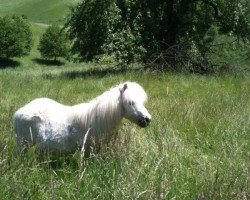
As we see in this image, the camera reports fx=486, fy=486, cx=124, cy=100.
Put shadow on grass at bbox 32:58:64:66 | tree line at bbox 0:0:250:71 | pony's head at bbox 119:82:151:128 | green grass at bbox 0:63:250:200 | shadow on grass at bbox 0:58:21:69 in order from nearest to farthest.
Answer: green grass at bbox 0:63:250:200 < pony's head at bbox 119:82:151:128 < tree line at bbox 0:0:250:71 < shadow on grass at bbox 0:58:21:69 < shadow on grass at bbox 32:58:64:66

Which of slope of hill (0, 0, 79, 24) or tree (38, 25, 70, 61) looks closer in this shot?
tree (38, 25, 70, 61)

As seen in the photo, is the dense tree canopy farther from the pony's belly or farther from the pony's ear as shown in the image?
the pony's belly

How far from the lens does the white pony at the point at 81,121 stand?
511cm

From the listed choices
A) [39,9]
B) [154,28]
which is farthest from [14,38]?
[154,28]

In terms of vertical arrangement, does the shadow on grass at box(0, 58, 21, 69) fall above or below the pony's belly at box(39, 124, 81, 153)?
below

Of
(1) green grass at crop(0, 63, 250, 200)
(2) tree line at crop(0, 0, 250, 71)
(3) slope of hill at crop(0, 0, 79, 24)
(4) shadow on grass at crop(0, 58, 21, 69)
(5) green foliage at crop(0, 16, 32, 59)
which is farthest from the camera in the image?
(3) slope of hill at crop(0, 0, 79, 24)

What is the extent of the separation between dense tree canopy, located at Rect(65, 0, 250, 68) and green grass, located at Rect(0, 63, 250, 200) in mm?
5613

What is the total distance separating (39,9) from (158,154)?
86151 millimetres

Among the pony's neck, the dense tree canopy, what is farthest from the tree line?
the pony's neck

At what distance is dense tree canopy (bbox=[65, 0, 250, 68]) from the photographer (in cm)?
1680

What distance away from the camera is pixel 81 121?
5211 millimetres

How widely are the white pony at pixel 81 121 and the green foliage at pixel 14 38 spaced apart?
55443mm

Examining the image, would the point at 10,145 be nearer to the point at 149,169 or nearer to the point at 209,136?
the point at 149,169

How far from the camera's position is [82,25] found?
17812mm
